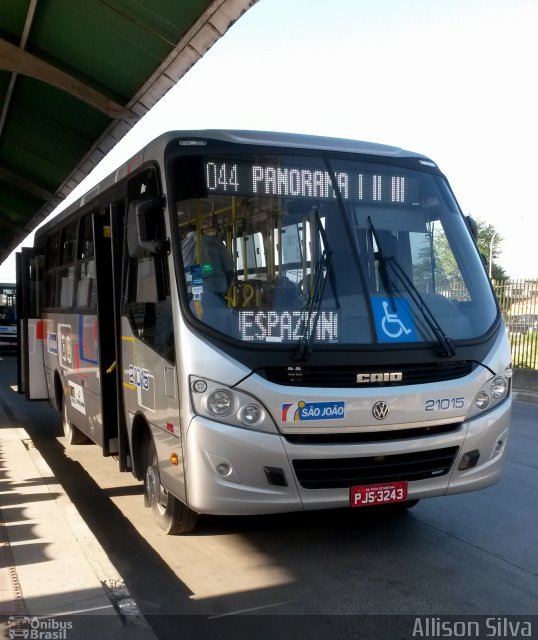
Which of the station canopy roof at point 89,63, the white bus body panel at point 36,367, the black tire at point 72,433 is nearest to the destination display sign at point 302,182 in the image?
the black tire at point 72,433

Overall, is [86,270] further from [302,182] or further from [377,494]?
[377,494]

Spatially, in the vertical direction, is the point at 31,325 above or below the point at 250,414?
above

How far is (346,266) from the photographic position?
4.96 metres

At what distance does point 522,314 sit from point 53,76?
1063 centimetres

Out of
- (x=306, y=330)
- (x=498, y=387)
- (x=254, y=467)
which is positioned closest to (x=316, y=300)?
(x=306, y=330)

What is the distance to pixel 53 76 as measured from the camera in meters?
13.4

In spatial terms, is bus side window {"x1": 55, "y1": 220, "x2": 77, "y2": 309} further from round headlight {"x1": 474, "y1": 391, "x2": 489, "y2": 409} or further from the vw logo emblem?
round headlight {"x1": 474, "y1": 391, "x2": 489, "y2": 409}

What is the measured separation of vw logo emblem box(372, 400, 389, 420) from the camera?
187 inches

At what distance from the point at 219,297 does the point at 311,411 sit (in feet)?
3.13

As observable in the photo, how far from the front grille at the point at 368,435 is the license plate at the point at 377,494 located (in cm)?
31

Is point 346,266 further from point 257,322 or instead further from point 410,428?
point 410,428

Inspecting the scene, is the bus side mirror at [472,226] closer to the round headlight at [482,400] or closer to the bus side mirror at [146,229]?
the round headlight at [482,400]

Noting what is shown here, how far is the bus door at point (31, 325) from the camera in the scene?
10852 mm

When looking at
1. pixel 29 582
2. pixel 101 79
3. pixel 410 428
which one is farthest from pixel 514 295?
pixel 29 582
